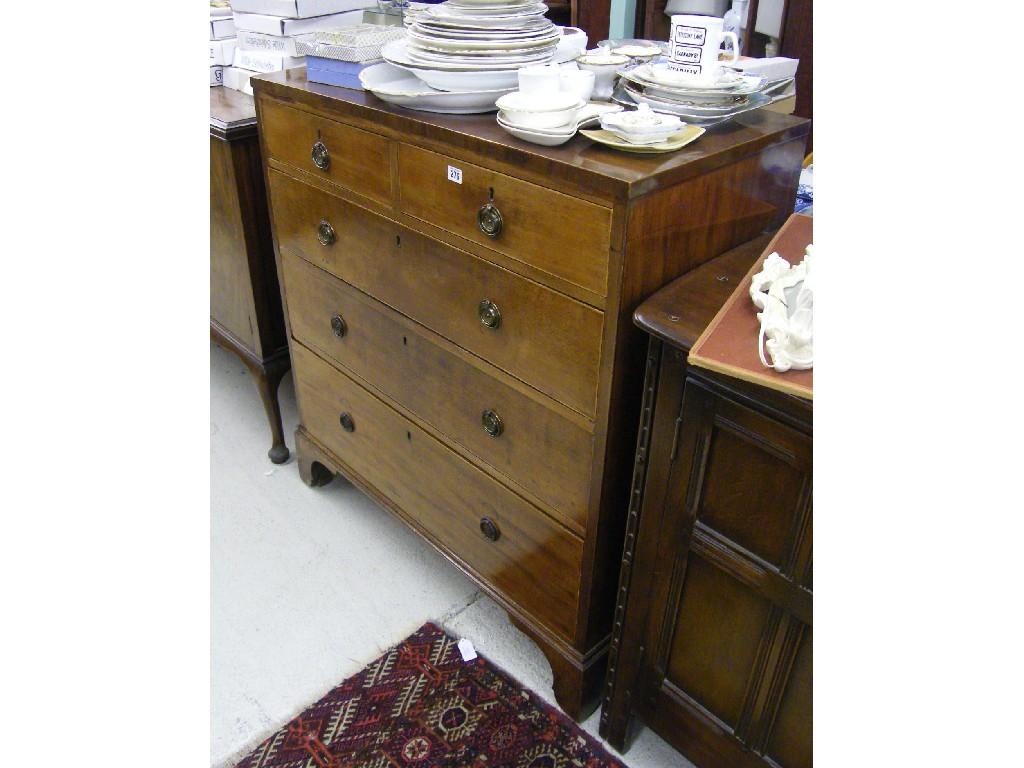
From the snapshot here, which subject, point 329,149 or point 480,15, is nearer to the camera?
point 480,15

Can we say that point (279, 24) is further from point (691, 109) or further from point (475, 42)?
point (691, 109)

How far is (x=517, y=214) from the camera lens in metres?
1.16

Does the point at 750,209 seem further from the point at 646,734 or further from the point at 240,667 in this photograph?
the point at 240,667

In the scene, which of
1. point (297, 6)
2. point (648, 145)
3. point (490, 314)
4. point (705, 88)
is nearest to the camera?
point (648, 145)

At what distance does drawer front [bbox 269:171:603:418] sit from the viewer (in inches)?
46.7

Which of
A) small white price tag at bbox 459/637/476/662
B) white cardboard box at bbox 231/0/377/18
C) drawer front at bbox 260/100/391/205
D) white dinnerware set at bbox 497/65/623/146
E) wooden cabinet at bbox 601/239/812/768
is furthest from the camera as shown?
white cardboard box at bbox 231/0/377/18

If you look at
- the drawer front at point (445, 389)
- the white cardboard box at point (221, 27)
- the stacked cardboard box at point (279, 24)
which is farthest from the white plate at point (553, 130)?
the white cardboard box at point (221, 27)

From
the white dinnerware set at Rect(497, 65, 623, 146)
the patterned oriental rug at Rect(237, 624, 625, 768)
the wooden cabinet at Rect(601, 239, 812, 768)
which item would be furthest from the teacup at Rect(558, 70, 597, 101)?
the patterned oriental rug at Rect(237, 624, 625, 768)

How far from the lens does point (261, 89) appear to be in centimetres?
156

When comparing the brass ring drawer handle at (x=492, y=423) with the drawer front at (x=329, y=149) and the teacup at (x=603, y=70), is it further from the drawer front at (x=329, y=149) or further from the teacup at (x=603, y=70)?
the teacup at (x=603, y=70)

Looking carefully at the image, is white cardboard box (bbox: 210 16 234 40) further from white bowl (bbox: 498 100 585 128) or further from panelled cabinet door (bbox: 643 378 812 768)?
panelled cabinet door (bbox: 643 378 812 768)

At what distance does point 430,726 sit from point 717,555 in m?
0.72

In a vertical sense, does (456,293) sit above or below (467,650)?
above

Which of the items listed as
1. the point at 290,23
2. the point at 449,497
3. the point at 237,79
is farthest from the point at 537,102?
the point at 237,79
